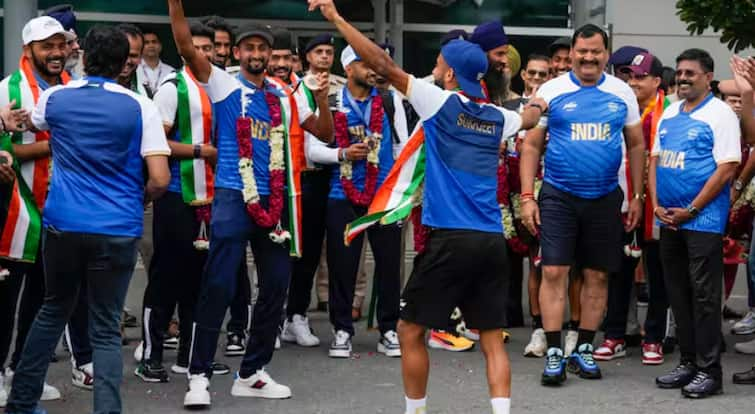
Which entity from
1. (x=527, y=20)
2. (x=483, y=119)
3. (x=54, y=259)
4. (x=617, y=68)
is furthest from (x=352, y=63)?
(x=527, y=20)

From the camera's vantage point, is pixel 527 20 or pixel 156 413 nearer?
pixel 156 413

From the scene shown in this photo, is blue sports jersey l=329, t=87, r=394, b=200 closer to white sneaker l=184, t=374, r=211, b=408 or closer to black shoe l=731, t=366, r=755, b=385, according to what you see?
white sneaker l=184, t=374, r=211, b=408

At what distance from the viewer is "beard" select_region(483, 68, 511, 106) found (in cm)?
953

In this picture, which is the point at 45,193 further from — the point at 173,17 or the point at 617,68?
the point at 617,68

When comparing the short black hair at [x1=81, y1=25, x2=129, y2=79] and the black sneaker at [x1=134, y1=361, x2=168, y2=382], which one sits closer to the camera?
the short black hair at [x1=81, y1=25, x2=129, y2=79]

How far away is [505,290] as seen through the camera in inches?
276

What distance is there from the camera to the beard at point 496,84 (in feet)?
31.3

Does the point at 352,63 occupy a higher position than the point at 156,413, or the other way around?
the point at 352,63

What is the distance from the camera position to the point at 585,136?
337 inches

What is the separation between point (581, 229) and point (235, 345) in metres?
2.52

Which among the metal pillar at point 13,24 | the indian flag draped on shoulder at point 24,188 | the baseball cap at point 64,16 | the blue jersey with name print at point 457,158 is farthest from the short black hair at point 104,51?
the metal pillar at point 13,24

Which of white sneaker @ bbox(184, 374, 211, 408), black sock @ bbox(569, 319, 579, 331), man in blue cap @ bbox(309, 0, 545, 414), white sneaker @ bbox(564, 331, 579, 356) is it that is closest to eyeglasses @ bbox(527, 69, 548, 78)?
black sock @ bbox(569, 319, 579, 331)

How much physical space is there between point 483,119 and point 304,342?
3374 mm

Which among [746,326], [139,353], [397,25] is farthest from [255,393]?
[397,25]
